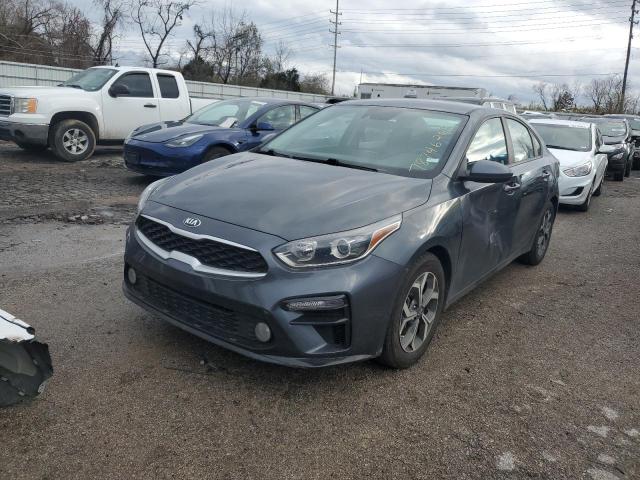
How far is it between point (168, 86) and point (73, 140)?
245cm

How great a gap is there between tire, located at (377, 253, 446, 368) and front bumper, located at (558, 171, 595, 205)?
6.73 m

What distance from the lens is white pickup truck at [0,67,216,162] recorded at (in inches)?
400

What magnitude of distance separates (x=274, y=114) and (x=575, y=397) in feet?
24.5

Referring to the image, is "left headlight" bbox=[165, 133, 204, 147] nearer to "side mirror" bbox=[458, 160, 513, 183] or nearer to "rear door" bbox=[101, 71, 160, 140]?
"rear door" bbox=[101, 71, 160, 140]

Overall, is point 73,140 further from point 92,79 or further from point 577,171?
point 577,171

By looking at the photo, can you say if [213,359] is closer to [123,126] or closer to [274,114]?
[274,114]

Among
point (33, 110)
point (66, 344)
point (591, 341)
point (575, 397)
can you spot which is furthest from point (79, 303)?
point (33, 110)

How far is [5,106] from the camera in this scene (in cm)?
1027

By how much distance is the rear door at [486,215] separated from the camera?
12.4ft

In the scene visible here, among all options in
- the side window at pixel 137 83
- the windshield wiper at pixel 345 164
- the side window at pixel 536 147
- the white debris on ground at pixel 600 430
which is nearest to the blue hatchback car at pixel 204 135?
the side window at pixel 137 83

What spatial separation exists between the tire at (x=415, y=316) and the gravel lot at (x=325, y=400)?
0.14 m

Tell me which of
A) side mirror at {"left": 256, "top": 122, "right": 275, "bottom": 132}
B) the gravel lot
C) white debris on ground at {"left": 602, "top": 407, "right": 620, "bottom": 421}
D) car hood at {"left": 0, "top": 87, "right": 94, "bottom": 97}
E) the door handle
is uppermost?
car hood at {"left": 0, "top": 87, "right": 94, "bottom": 97}

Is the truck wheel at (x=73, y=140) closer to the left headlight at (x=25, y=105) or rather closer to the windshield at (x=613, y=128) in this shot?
the left headlight at (x=25, y=105)

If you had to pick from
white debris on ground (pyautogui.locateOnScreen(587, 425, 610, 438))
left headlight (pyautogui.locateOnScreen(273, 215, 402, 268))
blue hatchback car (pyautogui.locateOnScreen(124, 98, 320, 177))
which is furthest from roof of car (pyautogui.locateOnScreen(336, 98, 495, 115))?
blue hatchback car (pyautogui.locateOnScreen(124, 98, 320, 177))
